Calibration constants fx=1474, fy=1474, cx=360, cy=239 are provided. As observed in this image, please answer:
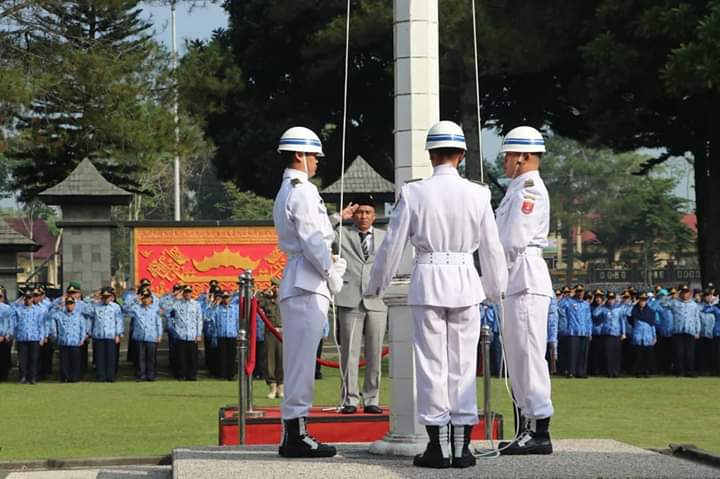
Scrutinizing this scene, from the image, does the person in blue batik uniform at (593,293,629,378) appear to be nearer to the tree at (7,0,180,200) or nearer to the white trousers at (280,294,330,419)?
the tree at (7,0,180,200)

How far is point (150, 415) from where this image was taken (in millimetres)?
16672

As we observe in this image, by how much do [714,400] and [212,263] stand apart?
37.4 feet

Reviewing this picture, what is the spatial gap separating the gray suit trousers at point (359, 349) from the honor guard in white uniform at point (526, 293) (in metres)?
2.96

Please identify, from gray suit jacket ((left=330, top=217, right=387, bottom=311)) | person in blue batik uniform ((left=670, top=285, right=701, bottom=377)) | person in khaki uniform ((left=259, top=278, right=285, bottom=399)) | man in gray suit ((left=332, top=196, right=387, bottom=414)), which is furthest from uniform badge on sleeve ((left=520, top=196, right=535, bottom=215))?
person in blue batik uniform ((left=670, top=285, right=701, bottom=377))

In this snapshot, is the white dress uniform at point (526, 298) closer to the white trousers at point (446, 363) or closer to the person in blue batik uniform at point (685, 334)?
the white trousers at point (446, 363)

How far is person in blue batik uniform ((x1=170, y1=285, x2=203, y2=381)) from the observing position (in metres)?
23.9

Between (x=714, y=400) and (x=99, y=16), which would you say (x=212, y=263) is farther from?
(x=99, y=16)

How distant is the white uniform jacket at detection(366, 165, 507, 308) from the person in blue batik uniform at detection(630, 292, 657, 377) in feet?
53.8

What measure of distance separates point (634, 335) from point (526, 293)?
1615 cm

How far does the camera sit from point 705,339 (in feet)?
83.0

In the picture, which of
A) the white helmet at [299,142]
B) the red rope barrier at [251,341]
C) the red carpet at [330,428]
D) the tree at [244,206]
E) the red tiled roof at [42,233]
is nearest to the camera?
the white helmet at [299,142]

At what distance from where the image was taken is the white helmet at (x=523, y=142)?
940cm

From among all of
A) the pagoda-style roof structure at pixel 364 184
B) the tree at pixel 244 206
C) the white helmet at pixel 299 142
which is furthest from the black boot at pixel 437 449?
the tree at pixel 244 206

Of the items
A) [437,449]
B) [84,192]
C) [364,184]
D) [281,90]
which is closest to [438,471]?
[437,449]
